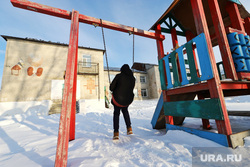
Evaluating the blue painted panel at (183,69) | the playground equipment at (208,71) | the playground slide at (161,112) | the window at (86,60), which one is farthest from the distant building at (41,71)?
the blue painted panel at (183,69)

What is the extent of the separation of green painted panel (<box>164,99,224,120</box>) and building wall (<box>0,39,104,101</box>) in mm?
9313

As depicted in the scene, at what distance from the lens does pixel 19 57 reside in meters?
8.85

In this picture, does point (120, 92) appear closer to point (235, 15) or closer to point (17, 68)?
point (235, 15)

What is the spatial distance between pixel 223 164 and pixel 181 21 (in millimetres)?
3451

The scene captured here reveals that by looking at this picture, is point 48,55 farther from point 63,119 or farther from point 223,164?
point 223,164

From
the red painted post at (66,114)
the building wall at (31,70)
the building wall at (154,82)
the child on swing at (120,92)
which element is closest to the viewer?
the red painted post at (66,114)

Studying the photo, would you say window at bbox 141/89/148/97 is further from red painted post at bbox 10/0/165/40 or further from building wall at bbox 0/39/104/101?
red painted post at bbox 10/0/165/40

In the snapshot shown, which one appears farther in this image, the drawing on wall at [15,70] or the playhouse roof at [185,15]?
the drawing on wall at [15,70]

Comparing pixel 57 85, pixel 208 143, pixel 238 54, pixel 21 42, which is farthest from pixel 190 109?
pixel 21 42

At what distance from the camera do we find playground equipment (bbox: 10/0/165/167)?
4.04ft

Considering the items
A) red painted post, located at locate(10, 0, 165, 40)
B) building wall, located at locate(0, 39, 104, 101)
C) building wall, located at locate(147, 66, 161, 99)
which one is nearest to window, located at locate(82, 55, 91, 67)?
building wall, located at locate(0, 39, 104, 101)

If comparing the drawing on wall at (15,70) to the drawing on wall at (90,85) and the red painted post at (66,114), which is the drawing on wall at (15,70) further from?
the red painted post at (66,114)

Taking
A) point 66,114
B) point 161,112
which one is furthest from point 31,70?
point 161,112

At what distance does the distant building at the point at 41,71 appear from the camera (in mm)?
8453
